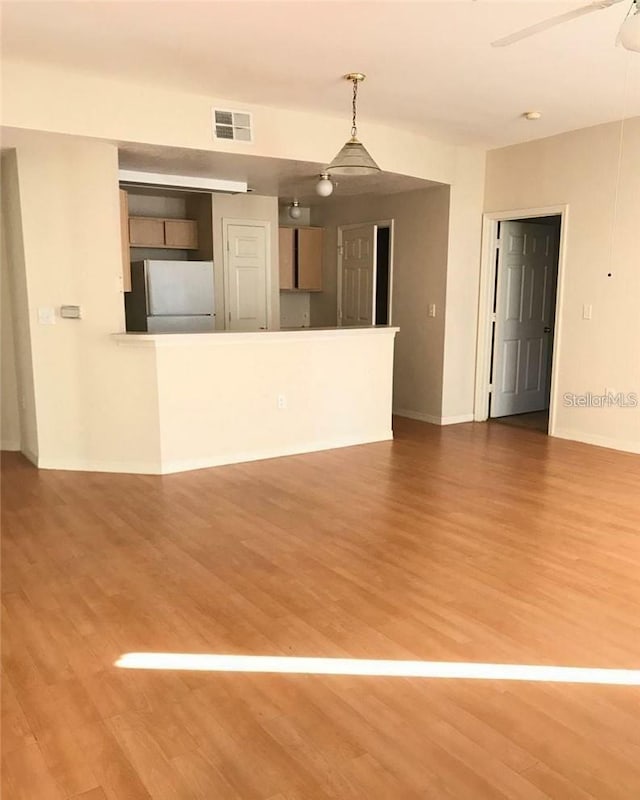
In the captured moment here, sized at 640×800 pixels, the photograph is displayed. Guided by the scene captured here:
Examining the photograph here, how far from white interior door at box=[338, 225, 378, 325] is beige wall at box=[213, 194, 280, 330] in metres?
0.92

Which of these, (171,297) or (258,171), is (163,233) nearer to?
(171,297)

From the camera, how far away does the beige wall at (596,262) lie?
17.9 feet

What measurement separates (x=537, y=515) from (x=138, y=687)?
2.71 metres

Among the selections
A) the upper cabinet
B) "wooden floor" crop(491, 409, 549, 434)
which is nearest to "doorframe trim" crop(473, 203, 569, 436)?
"wooden floor" crop(491, 409, 549, 434)

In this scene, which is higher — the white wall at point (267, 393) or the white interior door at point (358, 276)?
the white interior door at point (358, 276)

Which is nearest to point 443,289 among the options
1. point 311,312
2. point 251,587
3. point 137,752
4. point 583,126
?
point 583,126

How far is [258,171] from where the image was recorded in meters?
5.73

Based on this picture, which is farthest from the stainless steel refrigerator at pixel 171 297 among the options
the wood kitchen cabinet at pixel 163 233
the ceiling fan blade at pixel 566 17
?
the ceiling fan blade at pixel 566 17

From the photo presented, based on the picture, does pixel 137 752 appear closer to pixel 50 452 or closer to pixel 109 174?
pixel 50 452

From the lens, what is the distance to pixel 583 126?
18.3 ft

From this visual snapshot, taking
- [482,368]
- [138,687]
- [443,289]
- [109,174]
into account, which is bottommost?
[138,687]

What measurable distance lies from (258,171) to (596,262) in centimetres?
312

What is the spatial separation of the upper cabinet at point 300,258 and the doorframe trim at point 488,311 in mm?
2456

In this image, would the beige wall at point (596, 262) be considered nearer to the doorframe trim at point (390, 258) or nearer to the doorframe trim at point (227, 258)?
the doorframe trim at point (390, 258)
